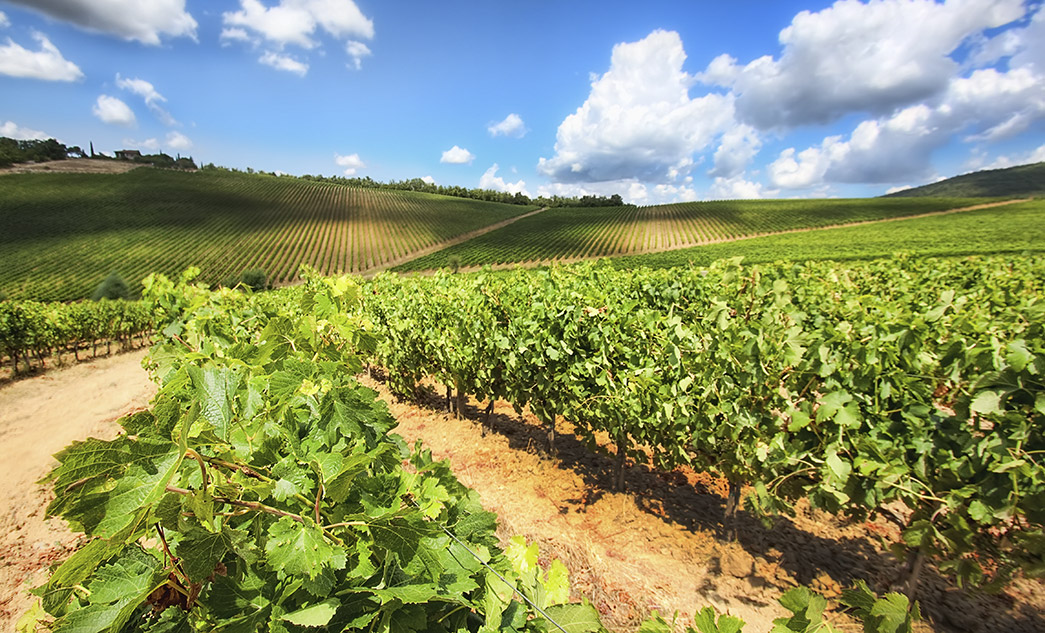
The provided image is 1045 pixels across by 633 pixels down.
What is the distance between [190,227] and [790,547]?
255 feet

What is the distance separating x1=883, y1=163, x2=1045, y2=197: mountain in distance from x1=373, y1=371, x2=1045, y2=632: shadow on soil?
235 meters

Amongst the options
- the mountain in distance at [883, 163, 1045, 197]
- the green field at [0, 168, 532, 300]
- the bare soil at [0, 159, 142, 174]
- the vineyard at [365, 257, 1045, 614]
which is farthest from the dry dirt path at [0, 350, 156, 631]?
the mountain in distance at [883, 163, 1045, 197]

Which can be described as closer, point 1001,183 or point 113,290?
point 113,290

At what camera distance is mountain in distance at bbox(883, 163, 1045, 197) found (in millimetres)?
163500

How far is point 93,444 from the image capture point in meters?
0.84

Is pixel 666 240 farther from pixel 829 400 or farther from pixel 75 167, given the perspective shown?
pixel 75 167

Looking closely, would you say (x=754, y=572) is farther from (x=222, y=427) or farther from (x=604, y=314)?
(x=222, y=427)

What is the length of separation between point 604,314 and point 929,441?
3130 mm

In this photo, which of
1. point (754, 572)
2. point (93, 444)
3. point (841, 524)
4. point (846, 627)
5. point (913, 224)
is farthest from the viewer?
point (913, 224)

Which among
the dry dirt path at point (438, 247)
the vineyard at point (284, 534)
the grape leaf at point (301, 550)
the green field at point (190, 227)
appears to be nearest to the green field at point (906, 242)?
the dry dirt path at point (438, 247)

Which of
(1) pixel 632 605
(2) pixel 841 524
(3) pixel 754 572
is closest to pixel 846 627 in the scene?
(3) pixel 754 572

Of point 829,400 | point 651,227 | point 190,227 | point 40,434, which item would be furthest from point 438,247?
point 829,400

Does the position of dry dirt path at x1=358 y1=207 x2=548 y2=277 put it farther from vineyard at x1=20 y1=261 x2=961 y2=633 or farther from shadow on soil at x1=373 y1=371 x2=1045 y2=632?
vineyard at x1=20 y1=261 x2=961 y2=633

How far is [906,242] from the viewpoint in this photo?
4244 centimetres
